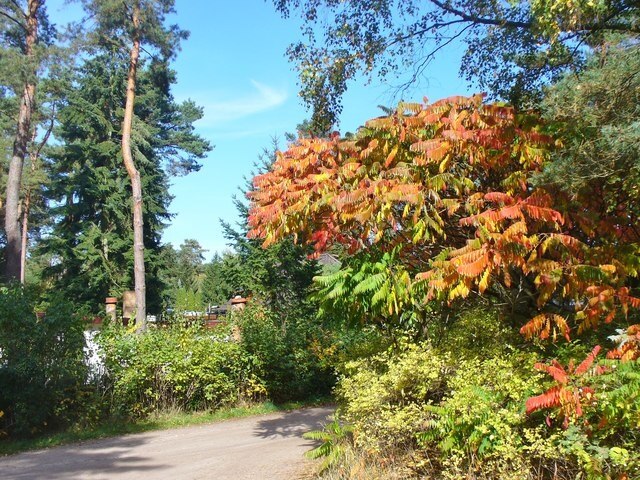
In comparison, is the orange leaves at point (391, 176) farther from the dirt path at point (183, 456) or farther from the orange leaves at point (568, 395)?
the dirt path at point (183, 456)

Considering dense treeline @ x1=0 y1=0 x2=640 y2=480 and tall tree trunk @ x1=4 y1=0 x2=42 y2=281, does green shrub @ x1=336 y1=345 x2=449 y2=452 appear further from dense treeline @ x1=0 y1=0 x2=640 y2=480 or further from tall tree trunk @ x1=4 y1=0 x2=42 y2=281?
tall tree trunk @ x1=4 y1=0 x2=42 y2=281

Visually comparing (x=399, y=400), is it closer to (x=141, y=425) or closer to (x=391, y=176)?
(x=391, y=176)

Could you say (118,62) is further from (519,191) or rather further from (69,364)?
(519,191)

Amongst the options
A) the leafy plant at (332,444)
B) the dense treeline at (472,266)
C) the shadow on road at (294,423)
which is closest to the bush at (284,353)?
the shadow on road at (294,423)

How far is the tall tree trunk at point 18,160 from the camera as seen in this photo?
1939 centimetres

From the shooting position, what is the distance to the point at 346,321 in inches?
251

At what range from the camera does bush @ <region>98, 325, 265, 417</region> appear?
10695mm

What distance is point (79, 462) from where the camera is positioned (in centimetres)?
812

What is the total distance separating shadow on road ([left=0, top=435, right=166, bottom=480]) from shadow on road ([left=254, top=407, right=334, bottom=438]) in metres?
2.13

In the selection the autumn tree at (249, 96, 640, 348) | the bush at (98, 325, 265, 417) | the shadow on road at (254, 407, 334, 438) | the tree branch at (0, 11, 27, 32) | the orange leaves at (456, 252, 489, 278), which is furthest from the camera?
the tree branch at (0, 11, 27, 32)

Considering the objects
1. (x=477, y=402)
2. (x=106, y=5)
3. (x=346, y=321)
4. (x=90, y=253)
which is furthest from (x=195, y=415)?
(x=90, y=253)

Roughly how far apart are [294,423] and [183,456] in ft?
8.94

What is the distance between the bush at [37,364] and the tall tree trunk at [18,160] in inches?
406

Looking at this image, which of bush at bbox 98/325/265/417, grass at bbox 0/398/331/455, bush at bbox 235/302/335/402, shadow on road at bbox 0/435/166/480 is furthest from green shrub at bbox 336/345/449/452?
bush at bbox 235/302/335/402
